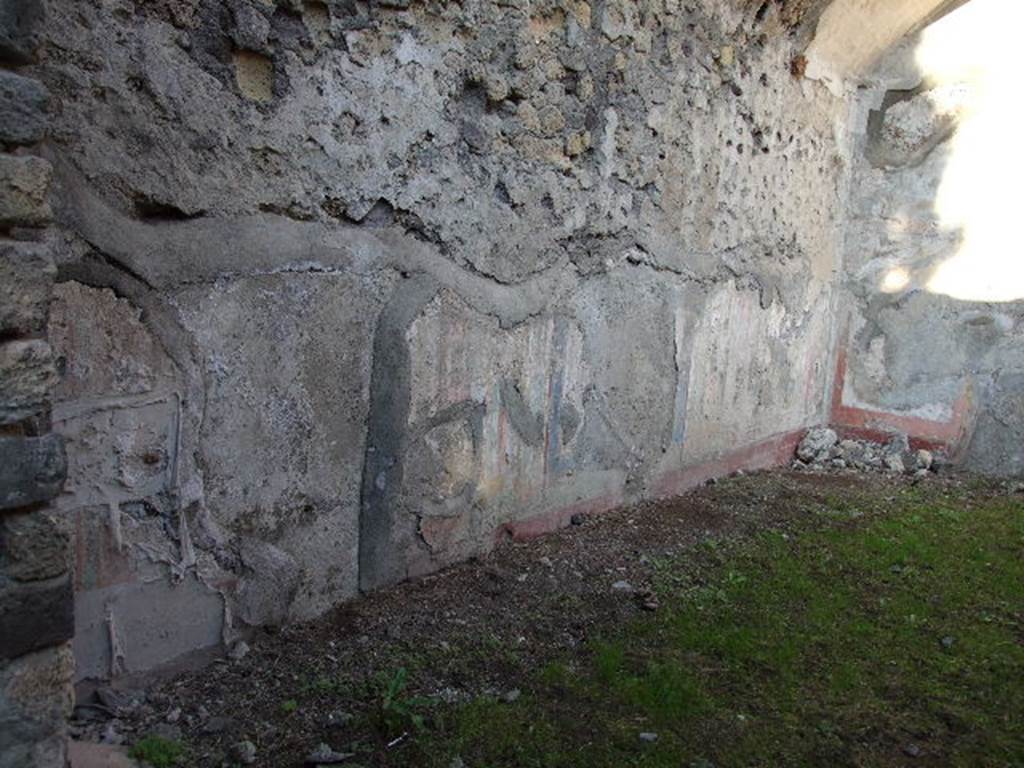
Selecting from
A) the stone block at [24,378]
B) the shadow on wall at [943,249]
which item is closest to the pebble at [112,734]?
the stone block at [24,378]

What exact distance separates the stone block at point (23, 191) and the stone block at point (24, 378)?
163mm

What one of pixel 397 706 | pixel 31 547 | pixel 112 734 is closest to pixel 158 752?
pixel 112 734

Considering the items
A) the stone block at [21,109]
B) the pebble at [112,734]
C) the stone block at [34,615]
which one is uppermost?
the stone block at [21,109]

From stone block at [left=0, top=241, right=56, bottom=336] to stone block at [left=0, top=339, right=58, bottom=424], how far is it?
3 cm

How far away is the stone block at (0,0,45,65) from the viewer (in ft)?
3.69

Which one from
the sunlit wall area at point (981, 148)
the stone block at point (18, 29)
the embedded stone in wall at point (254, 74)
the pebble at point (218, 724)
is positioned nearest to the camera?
the stone block at point (18, 29)

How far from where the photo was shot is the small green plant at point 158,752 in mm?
1606

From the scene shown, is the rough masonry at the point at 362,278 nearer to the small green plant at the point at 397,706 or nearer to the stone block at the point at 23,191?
the stone block at the point at 23,191

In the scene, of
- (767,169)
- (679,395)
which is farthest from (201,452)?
(767,169)

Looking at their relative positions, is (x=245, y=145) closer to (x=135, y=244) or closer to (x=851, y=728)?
(x=135, y=244)

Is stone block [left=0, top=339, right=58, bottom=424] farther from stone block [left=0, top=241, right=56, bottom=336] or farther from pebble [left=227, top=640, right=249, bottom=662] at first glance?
pebble [left=227, top=640, right=249, bottom=662]

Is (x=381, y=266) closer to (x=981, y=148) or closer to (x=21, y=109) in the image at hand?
(x=21, y=109)

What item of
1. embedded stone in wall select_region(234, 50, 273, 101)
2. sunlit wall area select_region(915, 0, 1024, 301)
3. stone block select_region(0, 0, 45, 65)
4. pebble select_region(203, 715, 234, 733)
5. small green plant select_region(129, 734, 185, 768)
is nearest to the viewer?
stone block select_region(0, 0, 45, 65)

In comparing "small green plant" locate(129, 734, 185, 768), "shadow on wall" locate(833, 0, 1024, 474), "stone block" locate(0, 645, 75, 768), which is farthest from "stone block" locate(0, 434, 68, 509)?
"shadow on wall" locate(833, 0, 1024, 474)
